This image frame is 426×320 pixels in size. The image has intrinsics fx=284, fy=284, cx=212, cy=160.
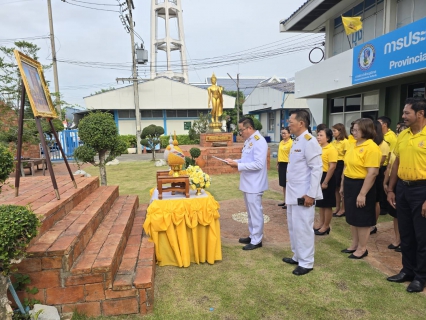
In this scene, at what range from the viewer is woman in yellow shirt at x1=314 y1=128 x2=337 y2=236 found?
4098mm

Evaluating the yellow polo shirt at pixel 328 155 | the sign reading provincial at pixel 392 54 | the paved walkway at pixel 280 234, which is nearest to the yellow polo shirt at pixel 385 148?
the yellow polo shirt at pixel 328 155

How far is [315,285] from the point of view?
2.82 m

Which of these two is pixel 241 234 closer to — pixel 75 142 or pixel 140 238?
pixel 140 238

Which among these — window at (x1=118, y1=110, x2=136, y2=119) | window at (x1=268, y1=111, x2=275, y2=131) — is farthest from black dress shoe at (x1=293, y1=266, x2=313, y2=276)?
window at (x1=268, y1=111, x2=275, y2=131)

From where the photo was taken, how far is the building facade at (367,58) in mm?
6777

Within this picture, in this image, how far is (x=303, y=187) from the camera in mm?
3006

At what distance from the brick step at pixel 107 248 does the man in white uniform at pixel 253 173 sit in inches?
58.5

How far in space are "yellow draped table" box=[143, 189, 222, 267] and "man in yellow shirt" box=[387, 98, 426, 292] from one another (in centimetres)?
190

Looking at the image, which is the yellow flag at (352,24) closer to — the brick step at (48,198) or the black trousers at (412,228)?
the black trousers at (412,228)

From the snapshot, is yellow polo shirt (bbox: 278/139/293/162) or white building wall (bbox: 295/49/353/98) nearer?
yellow polo shirt (bbox: 278/139/293/162)

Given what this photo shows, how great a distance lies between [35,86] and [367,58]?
8.13 meters

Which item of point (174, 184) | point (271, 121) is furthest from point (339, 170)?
point (271, 121)

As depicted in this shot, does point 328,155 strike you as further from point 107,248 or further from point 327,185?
point 107,248

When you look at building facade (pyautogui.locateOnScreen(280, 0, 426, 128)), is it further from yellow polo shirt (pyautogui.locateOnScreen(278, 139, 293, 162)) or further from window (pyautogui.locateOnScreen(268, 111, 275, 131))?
window (pyautogui.locateOnScreen(268, 111, 275, 131))
